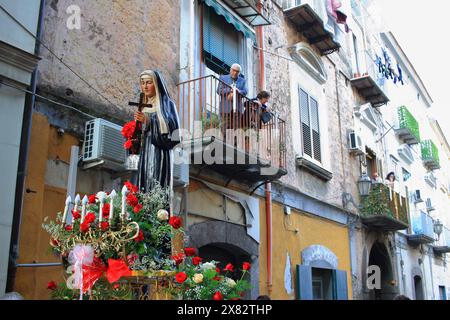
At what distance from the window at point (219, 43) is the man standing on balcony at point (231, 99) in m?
0.86

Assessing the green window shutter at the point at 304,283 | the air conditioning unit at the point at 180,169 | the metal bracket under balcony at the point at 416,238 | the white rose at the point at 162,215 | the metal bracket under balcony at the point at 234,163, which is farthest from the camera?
the metal bracket under balcony at the point at 416,238

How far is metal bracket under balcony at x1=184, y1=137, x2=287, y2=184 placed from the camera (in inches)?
280

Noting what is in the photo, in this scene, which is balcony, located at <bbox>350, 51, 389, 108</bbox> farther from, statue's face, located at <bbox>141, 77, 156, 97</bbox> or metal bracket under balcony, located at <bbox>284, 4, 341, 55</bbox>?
statue's face, located at <bbox>141, 77, 156, 97</bbox>

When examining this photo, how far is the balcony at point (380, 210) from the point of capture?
13.4 m

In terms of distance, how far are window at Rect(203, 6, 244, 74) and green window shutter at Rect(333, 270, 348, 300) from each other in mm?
5241

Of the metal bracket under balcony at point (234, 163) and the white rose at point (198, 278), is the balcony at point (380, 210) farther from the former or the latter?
the white rose at point (198, 278)

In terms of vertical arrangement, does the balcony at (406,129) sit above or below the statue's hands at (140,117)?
above

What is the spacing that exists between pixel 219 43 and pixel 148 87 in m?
4.46

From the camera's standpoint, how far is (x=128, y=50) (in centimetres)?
677

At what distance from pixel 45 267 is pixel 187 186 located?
2.56m

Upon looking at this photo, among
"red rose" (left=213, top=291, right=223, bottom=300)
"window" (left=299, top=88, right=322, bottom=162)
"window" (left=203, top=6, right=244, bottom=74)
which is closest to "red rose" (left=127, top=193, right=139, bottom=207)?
"red rose" (left=213, top=291, right=223, bottom=300)

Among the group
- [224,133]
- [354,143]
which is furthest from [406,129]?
Answer: [224,133]

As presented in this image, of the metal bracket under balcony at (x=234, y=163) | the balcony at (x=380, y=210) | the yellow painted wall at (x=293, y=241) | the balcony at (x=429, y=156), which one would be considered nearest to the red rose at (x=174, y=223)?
the metal bracket under balcony at (x=234, y=163)
